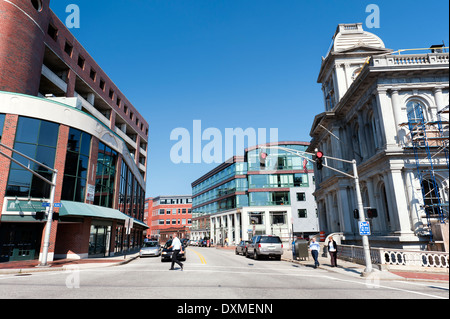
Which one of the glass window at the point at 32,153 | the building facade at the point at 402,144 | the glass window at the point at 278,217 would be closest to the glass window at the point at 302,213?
the glass window at the point at 278,217

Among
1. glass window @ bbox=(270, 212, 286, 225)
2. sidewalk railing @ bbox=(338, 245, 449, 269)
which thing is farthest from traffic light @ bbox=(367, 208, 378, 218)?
glass window @ bbox=(270, 212, 286, 225)

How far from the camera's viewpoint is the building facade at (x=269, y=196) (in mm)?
54219

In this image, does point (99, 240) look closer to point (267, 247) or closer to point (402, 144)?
point (267, 247)

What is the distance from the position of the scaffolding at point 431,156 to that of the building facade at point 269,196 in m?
33.4

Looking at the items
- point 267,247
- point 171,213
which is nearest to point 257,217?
point 267,247

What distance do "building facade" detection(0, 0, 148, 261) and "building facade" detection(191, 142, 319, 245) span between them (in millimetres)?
29048

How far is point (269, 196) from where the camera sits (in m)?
56.4

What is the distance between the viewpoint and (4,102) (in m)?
20.2

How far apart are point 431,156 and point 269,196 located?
38.5 metres

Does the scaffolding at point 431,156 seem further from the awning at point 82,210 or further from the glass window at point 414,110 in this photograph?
the awning at point 82,210

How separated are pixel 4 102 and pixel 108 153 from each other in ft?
31.8

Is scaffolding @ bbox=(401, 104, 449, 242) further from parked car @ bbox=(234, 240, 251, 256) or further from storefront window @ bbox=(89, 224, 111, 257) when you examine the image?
storefront window @ bbox=(89, 224, 111, 257)
